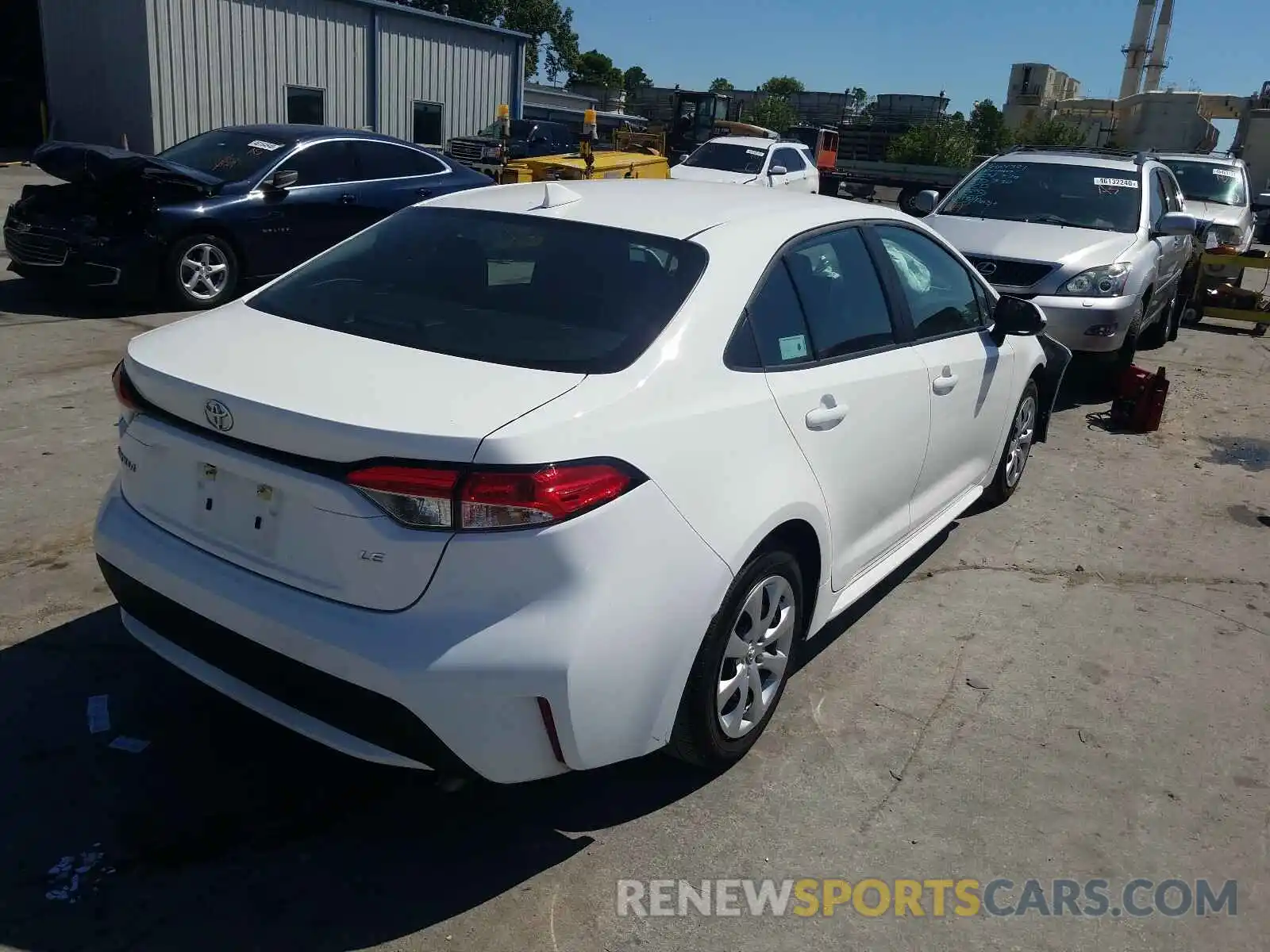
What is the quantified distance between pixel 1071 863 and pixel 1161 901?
24 centimetres

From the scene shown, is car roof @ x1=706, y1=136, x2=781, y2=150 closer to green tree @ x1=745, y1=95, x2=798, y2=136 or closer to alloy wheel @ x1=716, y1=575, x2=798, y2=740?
alloy wheel @ x1=716, y1=575, x2=798, y2=740

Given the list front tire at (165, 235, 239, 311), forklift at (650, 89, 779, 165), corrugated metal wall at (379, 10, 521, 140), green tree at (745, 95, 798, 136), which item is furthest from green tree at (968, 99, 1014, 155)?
front tire at (165, 235, 239, 311)

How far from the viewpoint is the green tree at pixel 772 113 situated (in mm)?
53844

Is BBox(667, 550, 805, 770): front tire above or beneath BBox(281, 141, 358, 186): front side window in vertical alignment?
beneath

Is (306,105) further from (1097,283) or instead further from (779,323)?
(779,323)

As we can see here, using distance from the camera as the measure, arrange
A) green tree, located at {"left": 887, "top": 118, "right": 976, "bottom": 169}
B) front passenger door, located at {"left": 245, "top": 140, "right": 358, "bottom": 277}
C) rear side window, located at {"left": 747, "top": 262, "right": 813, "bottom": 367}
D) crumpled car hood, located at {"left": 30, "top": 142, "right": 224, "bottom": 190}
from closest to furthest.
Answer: rear side window, located at {"left": 747, "top": 262, "right": 813, "bottom": 367}
crumpled car hood, located at {"left": 30, "top": 142, "right": 224, "bottom": 190}
front passenger door, located at {"left": 245, "top": 140, "right": 358, "bottom": 277}
green tree, located at {"left": 887, "top": 118, "right": 976, "bottom": 169}

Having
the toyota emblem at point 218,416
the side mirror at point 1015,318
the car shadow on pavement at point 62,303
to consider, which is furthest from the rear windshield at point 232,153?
the toyota emblem at point 218,416

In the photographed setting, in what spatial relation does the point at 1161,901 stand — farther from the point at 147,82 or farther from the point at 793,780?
the point at 147,82

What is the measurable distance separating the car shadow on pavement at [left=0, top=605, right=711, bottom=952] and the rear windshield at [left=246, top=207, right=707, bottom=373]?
50.5 inches

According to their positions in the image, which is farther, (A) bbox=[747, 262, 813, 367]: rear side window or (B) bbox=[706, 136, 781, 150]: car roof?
(B) bbox=[706, 136, 781, 150]: car roof

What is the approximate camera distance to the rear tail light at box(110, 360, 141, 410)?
9.58 feet

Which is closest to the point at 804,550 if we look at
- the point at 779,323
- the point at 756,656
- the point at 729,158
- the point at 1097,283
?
the point at 756,656

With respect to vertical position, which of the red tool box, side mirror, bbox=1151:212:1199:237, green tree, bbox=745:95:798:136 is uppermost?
green tree, bbox=745:95:798:136

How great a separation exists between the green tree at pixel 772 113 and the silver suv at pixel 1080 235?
45168mm
